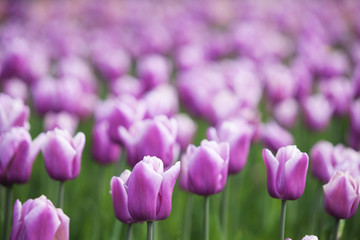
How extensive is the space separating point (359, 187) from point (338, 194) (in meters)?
0.07

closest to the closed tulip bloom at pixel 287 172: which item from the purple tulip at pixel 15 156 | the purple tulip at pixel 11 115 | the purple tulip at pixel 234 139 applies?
the purple tulip at pixel 234 139

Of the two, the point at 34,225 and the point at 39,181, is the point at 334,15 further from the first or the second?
the point at 34,225

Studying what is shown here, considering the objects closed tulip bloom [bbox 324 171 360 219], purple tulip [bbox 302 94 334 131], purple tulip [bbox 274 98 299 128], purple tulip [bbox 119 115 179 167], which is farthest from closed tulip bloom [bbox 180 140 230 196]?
purple tulip [bbox 274 98 299 128]

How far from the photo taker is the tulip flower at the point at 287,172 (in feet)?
4.24

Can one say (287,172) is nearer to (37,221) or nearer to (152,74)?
(37,221)

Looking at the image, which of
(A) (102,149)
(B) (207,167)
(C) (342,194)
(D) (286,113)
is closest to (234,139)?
(B) (207,167)

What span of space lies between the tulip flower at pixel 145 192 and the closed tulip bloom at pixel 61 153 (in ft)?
0.96

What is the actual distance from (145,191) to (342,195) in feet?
1.97

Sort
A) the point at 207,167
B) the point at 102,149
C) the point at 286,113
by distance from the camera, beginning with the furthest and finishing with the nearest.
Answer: the point at 286,113 < the point at 102,149 < the point at 207,167

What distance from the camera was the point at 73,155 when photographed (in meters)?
1.46

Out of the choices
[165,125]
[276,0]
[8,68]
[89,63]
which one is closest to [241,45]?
[89,63]

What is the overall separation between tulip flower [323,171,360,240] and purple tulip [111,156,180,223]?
0.50m

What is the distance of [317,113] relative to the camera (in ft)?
A: 8.30

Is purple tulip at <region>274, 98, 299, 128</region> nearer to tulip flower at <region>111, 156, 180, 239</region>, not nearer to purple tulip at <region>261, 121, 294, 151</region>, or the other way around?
purple tulip at <region>261, 121, 294, 151</region>
